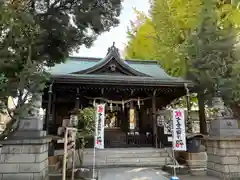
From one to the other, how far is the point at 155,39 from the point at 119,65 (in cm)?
599

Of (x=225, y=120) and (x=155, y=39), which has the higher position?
(x=155, y=39)

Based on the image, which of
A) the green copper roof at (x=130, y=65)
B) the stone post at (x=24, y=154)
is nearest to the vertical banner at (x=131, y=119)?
the green copper roof at (x=130, y=65)

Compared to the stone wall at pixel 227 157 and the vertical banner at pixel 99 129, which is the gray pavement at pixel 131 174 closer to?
the vertical banner at pixel 99 129

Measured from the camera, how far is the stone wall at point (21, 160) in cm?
614

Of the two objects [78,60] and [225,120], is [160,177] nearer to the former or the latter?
[225,120]

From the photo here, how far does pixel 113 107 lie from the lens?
1252 cm

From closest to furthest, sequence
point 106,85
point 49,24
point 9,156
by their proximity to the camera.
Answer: point 9,156 < point 49,24 < point 106,85

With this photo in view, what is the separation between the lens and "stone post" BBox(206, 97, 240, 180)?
7.10 metres

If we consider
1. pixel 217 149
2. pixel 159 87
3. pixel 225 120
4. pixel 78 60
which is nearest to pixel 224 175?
pixel 217 149

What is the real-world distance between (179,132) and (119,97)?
5.86 m

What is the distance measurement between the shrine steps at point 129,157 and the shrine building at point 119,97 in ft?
2.74

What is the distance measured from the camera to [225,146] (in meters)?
7.19

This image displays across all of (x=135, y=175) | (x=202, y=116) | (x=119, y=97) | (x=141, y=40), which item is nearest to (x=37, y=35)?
(x=135, y=175)

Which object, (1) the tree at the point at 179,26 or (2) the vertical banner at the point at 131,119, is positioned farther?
(2) the vertical banner at the point at 131,119
